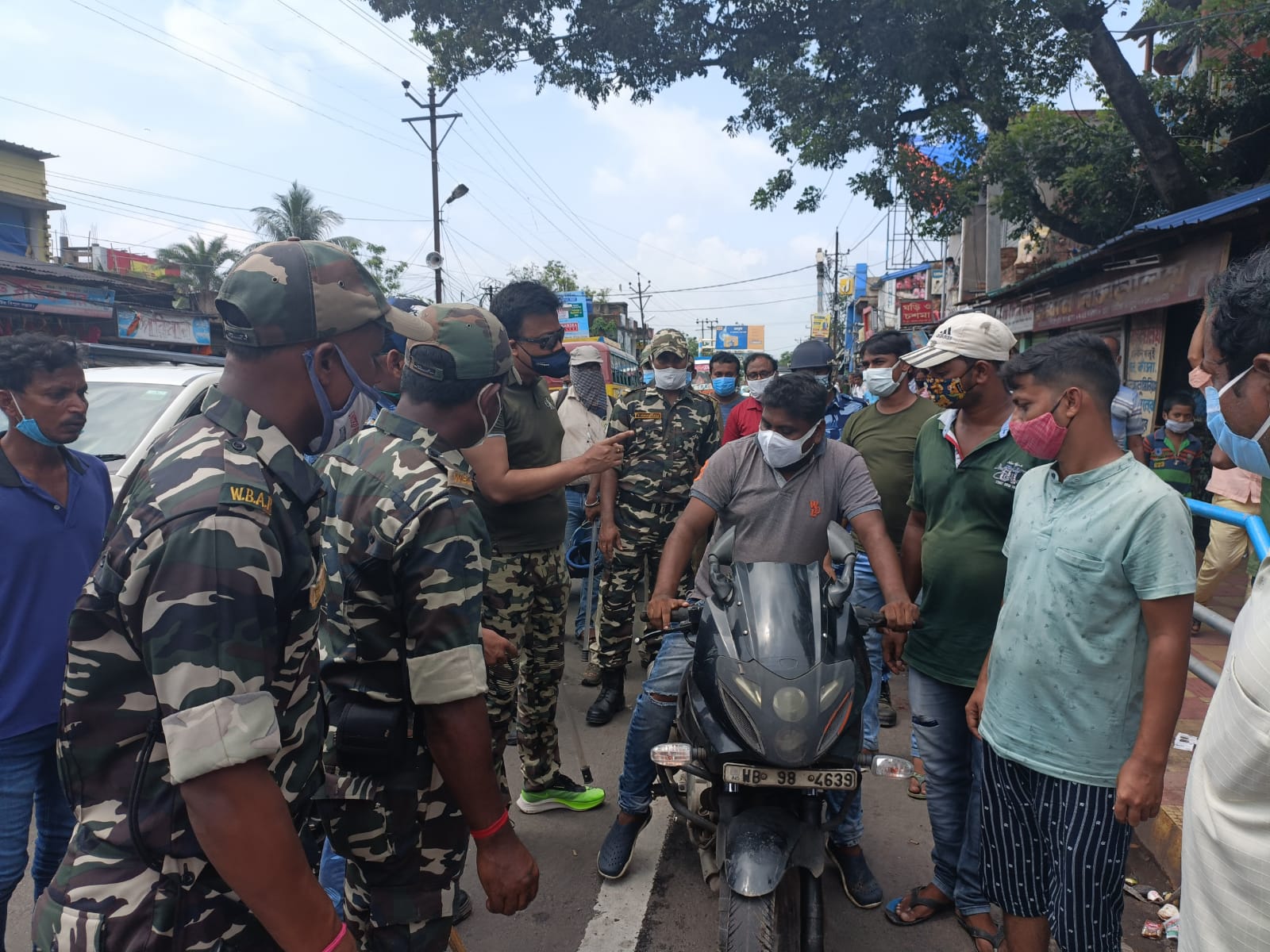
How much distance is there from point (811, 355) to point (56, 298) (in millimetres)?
18584

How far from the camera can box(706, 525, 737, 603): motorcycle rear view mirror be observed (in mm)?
2479

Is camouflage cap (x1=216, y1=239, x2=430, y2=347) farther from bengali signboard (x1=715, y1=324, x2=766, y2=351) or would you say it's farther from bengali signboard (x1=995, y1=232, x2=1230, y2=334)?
bengali signboard (x1=715, y1=324, x2=766, y2=351)

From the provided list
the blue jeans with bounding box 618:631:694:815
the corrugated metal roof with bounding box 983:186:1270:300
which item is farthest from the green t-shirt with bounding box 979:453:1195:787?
the corrugated metal roof with bounding box 983:186:1270:300

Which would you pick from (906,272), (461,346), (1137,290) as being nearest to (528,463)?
(461,346)

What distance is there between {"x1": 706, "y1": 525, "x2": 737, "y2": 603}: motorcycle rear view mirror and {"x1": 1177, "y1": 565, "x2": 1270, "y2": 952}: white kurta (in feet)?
4.52

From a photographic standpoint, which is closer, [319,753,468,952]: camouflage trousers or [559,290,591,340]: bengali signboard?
[319,753,468,952]: camouflage trousers

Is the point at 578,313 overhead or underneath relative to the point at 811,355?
overhead

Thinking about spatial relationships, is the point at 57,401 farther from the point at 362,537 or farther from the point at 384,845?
the point at 384,845

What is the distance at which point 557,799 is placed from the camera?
3.59m

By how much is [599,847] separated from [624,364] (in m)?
20.0

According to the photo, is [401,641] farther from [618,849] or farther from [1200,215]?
[1200,215]

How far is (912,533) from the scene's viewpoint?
3.09 m

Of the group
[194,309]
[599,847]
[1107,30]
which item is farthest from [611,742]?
[194,309]

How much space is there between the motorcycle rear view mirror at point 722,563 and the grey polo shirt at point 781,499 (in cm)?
9
